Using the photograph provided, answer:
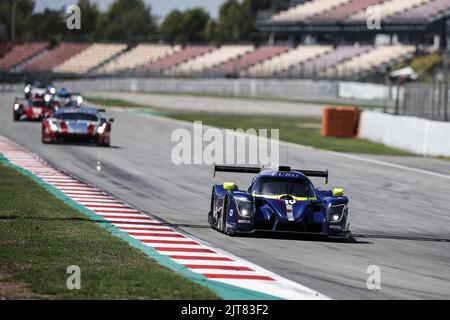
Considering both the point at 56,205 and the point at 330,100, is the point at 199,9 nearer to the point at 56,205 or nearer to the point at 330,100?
the point at 330,100

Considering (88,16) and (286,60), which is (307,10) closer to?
(286,60)

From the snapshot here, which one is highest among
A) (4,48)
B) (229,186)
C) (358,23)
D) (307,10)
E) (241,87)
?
(307,10)

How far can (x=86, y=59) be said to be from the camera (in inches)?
4638

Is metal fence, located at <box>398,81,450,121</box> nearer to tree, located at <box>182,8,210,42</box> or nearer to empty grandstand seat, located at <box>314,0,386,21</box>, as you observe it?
empty grandstand seat, located at <box>314,0,386,21</box>

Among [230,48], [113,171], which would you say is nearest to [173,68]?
[230,48]

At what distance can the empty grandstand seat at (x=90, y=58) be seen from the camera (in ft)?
374

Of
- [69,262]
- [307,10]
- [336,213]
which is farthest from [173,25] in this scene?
[69,262]

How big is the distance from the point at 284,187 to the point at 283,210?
72cm

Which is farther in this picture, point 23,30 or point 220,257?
point 23,30

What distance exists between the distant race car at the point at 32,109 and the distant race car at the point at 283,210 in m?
31.3

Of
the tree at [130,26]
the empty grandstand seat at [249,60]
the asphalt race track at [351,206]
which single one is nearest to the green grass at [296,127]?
the asphalt race track at [351,206]

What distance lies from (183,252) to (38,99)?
34.3m

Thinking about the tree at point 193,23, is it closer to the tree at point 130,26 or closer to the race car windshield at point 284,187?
the tree at point 130,26

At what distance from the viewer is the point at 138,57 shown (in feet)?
388
